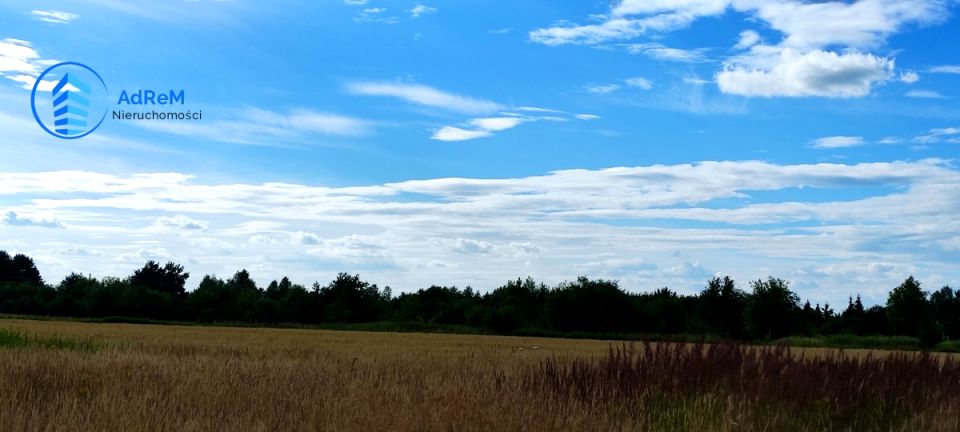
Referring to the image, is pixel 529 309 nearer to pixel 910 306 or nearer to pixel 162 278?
pixel 910 306

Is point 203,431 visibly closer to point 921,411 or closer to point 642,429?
point 642,429

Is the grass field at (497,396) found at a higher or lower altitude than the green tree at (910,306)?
lower

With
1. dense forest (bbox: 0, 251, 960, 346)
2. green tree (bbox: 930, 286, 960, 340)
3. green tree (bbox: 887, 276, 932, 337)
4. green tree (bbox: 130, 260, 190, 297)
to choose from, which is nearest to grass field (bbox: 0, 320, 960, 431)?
dense forest (bbox: 0, 251, 960, 346)

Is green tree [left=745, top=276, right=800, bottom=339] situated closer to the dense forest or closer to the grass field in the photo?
the dense forest

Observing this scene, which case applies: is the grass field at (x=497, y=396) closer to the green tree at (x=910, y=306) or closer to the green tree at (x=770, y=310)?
the green tree at (x=770, y=310)

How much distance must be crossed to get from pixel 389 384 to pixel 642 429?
333 cm

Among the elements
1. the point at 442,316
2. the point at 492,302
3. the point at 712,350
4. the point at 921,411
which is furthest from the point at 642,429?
the point at 492,302

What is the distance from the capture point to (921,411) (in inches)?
398

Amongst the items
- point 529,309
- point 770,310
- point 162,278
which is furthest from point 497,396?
point 162,278

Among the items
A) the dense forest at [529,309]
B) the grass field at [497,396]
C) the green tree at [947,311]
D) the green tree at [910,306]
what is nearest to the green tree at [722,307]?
the dense forest at [529,309]

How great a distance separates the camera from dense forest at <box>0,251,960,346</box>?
2849 inches

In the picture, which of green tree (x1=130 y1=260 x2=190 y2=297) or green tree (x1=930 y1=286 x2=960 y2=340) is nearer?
green tree (x1=930 y1=286 x2=960 y2=340)

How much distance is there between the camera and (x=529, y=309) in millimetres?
99312

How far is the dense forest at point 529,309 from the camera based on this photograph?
72.4m
